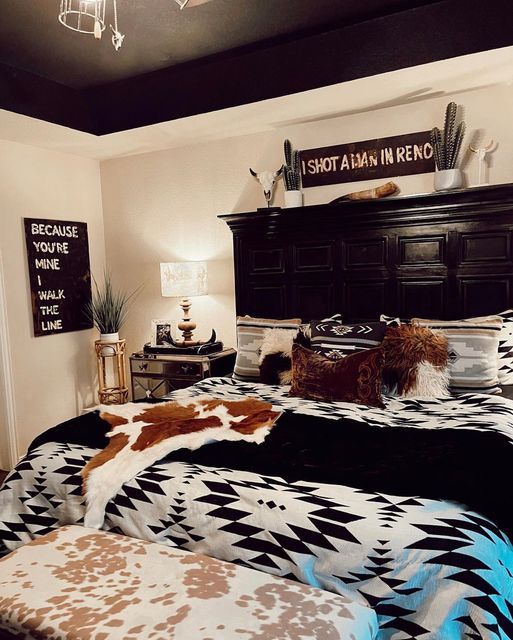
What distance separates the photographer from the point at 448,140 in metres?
2.97

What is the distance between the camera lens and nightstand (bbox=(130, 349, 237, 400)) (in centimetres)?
358

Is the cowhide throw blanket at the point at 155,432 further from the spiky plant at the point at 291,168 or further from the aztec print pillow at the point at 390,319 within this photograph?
the spiky plant at the point at 291,168

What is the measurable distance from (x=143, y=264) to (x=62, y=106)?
146cm

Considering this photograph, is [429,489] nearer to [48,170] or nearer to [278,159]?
[278,159]

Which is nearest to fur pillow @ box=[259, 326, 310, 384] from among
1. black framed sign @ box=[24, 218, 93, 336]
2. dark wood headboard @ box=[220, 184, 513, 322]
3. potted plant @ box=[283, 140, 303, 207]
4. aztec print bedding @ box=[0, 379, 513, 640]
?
dark wood headboard @ box=[220, 184, 513, 322]

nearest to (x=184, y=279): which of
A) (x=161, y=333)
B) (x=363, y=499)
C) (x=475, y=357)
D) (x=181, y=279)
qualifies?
(x=181, y=279)

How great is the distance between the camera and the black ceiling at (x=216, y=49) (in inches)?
92.7

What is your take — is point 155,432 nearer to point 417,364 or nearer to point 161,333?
point 417,364

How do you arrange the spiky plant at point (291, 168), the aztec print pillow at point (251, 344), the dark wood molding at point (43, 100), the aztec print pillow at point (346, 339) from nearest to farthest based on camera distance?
1. the aztec print pillow at point (346, 339)
2. the dark wood molding at point (43, 100)
3. the aztec print pillow at point (251, 344)
4. the spiky plant at point (291, 168)

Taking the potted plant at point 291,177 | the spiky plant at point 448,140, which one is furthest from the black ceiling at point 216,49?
the potted plant at point 291,177

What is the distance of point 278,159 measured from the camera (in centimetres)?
368

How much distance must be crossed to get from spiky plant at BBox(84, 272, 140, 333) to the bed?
1459mm

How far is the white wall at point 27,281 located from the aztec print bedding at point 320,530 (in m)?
1.91

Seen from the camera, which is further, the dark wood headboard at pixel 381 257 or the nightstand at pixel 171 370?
the nightstand at pixel 171 370
